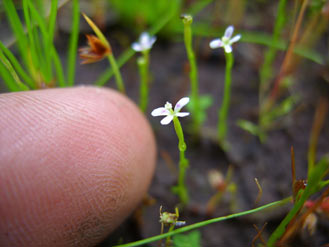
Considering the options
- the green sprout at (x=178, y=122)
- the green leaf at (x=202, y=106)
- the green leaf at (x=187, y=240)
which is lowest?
the green leaf at (x=187, y=240)

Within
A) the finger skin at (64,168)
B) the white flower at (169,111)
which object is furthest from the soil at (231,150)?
the white flower at (169,111)

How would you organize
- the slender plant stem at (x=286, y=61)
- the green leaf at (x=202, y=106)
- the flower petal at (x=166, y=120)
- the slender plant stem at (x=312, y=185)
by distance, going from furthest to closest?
the green leaf at (x=202, y=106) < the slender plant stem at (x=286, y=61) < the flower petal at (x=166, y=120) < the slender plant stem at (x=312, y=185)

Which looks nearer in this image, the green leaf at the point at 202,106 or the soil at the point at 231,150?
the soil at the point at 231,150

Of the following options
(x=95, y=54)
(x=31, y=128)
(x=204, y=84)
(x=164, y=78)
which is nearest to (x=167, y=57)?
(x=164, y=78)

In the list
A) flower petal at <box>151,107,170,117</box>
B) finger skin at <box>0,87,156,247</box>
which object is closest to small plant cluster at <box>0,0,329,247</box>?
flower petal at <box>151,107,170,117</box>

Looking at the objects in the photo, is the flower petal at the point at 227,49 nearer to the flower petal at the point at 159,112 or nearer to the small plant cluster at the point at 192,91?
the small plant cluster at the point at 192,91

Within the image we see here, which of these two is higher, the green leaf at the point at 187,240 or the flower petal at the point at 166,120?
the flower petal at the point at 166,120

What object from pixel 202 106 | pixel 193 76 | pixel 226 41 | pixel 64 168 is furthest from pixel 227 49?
pixel 64 168
